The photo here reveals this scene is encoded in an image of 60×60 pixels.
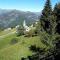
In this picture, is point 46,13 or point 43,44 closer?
point 43,44

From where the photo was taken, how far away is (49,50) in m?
45.7

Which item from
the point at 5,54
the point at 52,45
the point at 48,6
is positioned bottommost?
the point at 5,54

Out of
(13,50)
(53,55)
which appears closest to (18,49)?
(13,50)

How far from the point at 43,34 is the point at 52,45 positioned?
3.53 m

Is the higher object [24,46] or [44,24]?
[44,24]

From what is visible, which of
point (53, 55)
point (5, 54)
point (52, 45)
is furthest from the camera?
point (5, 54)

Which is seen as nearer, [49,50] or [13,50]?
[49,50]

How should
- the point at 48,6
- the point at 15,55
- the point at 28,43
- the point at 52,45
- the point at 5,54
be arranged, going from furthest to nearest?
the point at 48,6, the point at 28,43, the point at 5,54, the point at 15,55, the point at 52,45

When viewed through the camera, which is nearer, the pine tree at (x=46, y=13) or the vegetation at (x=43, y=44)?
the vegetation at (x=43, y=44)

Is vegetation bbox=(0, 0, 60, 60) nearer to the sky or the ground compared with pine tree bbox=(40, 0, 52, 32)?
nearer to the ground

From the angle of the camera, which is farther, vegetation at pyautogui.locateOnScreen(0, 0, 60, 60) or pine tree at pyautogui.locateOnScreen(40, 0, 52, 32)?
pine tree at pyautogui.locateOnScreen(40, 0, 52, 32)

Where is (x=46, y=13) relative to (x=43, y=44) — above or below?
above

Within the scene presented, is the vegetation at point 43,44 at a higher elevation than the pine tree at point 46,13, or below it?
below

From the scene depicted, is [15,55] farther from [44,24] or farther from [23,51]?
[44,24]
